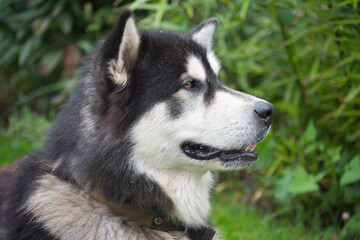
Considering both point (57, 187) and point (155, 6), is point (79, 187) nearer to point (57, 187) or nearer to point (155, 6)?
point (57, 187)

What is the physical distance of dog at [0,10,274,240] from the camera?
259 centimetres

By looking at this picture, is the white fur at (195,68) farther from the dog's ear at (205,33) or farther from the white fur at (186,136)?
the dog's ear at (205,33)

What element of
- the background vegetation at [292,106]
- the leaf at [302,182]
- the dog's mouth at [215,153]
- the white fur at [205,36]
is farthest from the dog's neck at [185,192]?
the leaf at [302,182]

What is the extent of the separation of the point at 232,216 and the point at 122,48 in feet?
8.26

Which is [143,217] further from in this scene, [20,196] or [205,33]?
[205,33]

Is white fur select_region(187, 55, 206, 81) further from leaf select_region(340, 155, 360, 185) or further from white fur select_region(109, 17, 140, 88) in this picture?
leaf select_region(340, 155, 360, 185)

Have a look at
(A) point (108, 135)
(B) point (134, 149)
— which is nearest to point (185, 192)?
(B) point (134, 149)

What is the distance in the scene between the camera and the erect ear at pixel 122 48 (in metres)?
2.45

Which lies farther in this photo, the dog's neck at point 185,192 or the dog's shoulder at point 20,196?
the dog's neck at point 185,192

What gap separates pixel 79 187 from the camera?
8.78ft

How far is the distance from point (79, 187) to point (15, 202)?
38 cm

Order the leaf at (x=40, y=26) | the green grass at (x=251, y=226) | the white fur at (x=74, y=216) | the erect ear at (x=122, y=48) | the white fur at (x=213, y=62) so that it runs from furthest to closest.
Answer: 1. the leaf at (x=40, y=26)
2. the green grass at (x=251, y=226)
3. the white fur at (x=213, y=62)
4. the white fur at (x=74, y=216)
5. the erect ear at (x=122, y=48)

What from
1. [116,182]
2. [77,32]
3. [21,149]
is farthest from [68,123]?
[77,32]

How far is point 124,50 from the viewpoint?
261 cm
